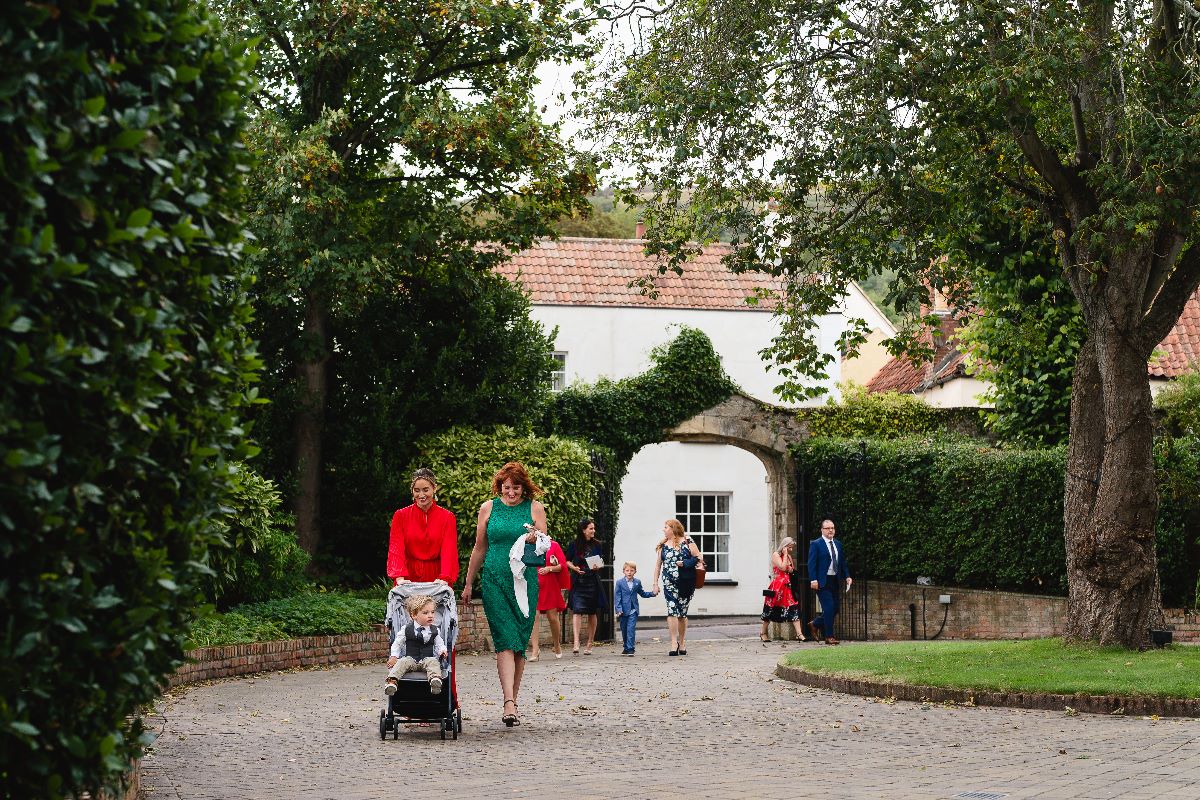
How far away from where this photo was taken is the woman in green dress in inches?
429

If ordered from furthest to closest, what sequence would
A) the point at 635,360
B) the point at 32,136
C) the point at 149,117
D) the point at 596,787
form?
the point at 635,360 < the point at 596,787 < the point at 149,117 < the point at 32,136

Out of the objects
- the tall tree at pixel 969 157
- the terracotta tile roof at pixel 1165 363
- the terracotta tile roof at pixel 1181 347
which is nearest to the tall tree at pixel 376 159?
the tall tree at pixel 969 157

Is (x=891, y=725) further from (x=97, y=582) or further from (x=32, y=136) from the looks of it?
(x=32, y=136)

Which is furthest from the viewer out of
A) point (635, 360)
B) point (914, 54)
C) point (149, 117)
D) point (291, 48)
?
point (635, 360)

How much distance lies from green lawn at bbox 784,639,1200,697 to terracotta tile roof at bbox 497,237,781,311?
17.0 metres

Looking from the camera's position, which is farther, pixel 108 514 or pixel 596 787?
pixel 596 787

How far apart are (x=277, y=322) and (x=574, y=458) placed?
192 inches

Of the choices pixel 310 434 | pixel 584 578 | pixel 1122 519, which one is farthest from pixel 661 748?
pixel 310 434

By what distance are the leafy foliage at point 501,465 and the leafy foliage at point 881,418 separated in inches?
255

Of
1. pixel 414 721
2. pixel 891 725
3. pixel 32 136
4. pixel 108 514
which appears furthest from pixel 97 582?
pixel 891 725

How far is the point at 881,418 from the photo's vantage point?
2734 cm

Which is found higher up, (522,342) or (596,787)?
(522,342)

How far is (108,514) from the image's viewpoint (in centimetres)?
444

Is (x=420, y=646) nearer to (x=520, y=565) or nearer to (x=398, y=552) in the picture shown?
(x=398, y=552)
